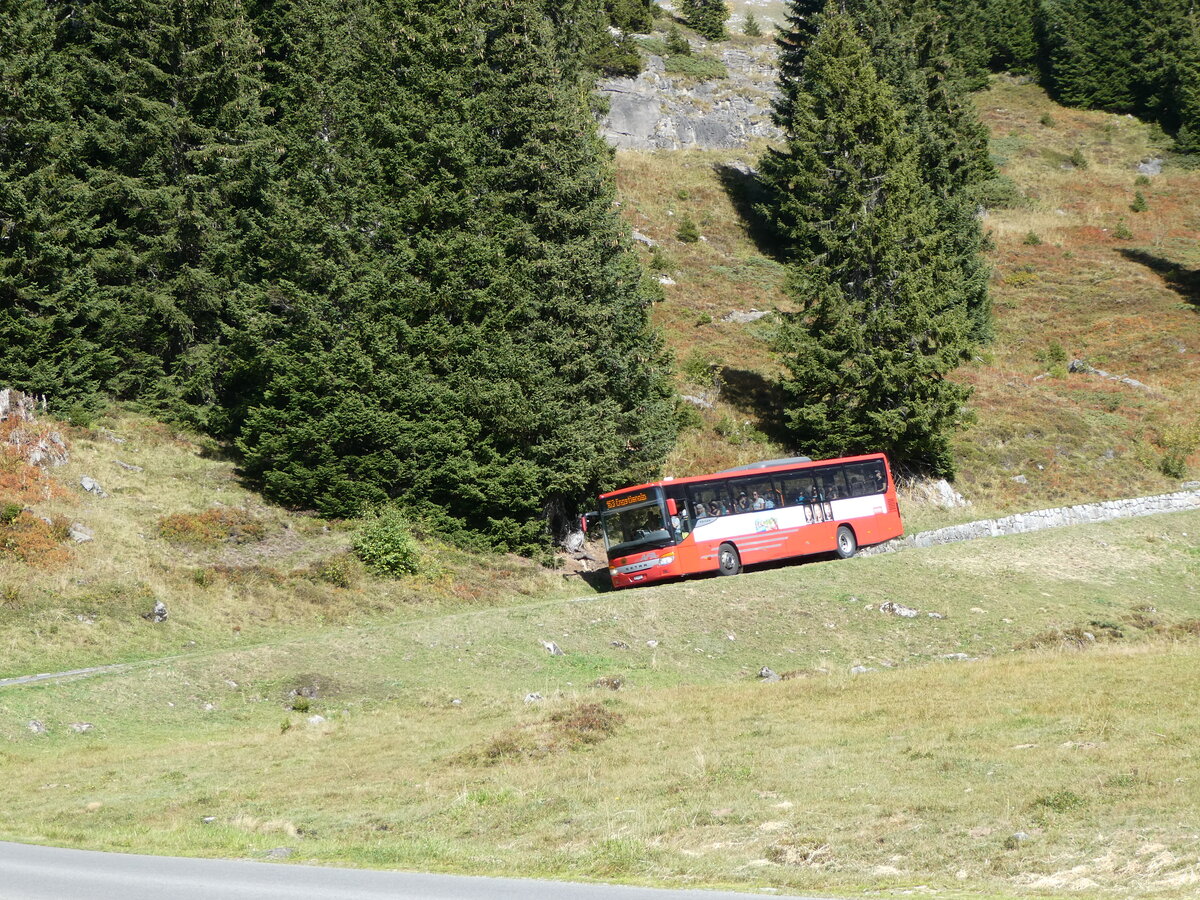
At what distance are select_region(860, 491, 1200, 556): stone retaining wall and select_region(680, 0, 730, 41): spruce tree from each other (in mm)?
80801

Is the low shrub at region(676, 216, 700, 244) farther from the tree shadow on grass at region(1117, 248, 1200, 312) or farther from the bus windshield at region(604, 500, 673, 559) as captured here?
the bus windshield at region(604, 500, 673, 559)

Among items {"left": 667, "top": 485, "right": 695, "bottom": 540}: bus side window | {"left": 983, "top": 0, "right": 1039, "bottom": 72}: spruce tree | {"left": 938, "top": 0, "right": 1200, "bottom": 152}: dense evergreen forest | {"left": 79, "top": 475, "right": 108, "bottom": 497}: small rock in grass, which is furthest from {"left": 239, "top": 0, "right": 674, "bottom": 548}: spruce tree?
{"left": 983, "top": 0, "right": 1039, "bottom": 72}: spruce tree

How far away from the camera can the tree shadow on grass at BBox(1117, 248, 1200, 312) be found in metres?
74.2

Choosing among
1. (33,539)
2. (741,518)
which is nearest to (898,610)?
(741,518)

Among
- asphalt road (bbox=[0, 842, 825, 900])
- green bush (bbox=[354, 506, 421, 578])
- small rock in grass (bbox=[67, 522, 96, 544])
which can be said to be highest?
asphalt road (bbox=[0, 842, 825, 900])

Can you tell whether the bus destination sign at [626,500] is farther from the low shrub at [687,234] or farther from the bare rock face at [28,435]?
the low shrub at [687,234]

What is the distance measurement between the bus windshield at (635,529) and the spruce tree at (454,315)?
8.76 feet

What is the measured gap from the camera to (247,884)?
1055cm

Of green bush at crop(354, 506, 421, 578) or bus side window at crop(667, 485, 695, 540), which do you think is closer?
green bush at crop(354, 506, 421, 578)

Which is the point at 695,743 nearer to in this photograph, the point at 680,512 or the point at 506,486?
the point at 680,512

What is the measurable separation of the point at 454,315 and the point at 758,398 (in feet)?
61.9

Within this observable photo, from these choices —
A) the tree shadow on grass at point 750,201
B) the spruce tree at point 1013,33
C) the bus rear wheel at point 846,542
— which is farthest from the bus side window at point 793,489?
the spruce tree at point 1013,33

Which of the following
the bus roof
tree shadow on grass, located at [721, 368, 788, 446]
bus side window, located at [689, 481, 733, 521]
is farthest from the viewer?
tree shadow on grass, located at [721, 368, 788, 446]

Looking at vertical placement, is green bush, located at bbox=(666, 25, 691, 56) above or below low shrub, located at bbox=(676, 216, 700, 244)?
above
